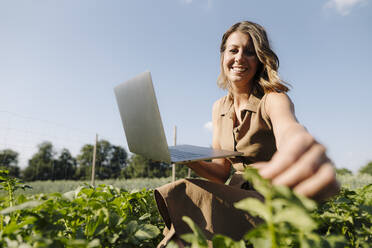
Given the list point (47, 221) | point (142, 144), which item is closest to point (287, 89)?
point (142, 144)

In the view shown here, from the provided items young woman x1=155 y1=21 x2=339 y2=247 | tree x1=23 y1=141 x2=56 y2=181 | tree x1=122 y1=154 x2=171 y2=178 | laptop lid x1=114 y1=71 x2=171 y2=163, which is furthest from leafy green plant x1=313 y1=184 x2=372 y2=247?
tree x1=23 y1=141 x2=56 y2=181

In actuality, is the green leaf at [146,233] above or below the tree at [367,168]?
above

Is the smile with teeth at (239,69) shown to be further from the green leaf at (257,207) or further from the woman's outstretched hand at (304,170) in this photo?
the green leaf at (257,207)

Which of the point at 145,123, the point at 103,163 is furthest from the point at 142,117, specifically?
the point at 103,163

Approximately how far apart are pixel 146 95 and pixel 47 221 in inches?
20.0

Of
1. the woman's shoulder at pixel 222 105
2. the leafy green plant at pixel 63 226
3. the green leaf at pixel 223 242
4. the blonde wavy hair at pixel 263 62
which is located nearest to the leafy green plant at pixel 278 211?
the green leaf at pixel 223 242

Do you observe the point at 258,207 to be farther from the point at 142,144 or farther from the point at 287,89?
the point at 287,89

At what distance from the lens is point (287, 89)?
1385 mm

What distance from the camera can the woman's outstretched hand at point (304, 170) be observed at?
1.63ft

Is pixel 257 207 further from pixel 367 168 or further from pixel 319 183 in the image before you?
pixel 367 168

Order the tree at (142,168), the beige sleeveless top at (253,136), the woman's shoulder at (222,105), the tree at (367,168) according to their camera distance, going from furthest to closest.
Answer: the tree at (367,168) < the tree at (142,168) < the woman's shoulder at (222,105) < the beige sleeveless top at (253,136)

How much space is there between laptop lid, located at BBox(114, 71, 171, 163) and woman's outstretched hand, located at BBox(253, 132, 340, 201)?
43 centimetres

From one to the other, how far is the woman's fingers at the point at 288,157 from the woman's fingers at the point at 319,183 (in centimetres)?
5

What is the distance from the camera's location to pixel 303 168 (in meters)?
0.50
